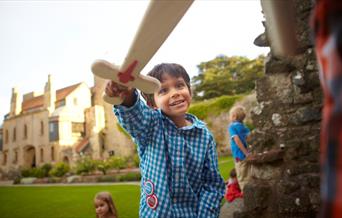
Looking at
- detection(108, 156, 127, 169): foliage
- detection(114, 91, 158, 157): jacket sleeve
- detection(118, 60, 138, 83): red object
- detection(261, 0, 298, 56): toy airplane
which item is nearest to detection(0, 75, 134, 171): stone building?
detection(108, 156, 127, 169): foliage

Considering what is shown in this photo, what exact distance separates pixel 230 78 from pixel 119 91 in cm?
3077

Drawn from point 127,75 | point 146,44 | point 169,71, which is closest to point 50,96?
point 169,71

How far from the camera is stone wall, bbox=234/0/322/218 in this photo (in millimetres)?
2982

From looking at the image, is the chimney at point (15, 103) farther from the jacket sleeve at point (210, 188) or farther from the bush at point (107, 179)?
the jacket sleeve at point (210, 188)

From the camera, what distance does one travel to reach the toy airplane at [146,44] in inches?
33.1

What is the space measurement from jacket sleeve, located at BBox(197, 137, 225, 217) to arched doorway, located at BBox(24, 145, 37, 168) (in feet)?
134

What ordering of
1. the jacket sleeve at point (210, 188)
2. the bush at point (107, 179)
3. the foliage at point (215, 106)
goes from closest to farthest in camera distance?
1. the jacket sleeve at point (210, 188)
2. the bush at point (107, 179)
3. the foliage at point (215, 106)

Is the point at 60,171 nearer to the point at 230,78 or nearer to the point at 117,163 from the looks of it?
the point at 117,163

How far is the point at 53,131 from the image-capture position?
1374 inches

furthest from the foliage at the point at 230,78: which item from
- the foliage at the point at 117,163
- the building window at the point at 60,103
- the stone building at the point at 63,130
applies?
the building window at the point at 60,103

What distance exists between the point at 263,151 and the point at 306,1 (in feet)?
5.18

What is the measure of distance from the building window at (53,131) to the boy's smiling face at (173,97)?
3525cm

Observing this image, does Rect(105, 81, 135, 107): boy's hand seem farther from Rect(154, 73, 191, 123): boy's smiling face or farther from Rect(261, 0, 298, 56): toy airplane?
Rect(261, 0, 298, 56): toy airplane

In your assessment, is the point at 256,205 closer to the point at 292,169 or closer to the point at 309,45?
the point at 292,169
